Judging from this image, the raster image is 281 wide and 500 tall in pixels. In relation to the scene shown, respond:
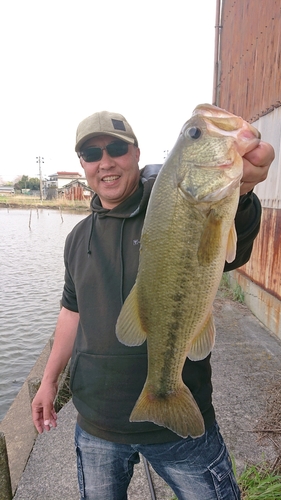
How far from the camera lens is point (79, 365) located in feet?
7.25

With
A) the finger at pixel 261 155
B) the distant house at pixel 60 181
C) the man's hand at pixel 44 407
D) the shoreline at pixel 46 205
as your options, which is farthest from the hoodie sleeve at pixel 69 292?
the distant house at pixel 60 181

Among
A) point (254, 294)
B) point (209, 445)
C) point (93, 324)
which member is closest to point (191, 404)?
point (209, 445)

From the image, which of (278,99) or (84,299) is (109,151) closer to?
(84,299)

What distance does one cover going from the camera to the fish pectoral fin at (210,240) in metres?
1.61

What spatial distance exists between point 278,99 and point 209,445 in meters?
5.24

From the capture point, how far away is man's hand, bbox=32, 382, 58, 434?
2475 mm

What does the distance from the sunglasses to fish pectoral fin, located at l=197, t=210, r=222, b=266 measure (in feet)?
3.19

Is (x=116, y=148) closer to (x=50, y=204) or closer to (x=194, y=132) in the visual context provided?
(x=194, y=132)

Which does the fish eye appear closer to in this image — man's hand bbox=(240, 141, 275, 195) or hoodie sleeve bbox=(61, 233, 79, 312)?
man's hand bbox=(240, 141, 275, 195)

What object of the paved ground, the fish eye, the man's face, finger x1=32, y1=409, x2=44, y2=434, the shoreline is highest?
the fish eye

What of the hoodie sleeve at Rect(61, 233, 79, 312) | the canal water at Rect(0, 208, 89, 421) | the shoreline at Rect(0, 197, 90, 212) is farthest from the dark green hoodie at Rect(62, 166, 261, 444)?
the shoreline at Rect(0, 197, 90, 212)

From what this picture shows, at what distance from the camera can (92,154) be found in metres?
2.36

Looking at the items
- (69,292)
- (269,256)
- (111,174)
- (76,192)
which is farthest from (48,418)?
(76,192)

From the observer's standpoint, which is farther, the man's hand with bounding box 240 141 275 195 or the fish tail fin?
the fish tail fin
